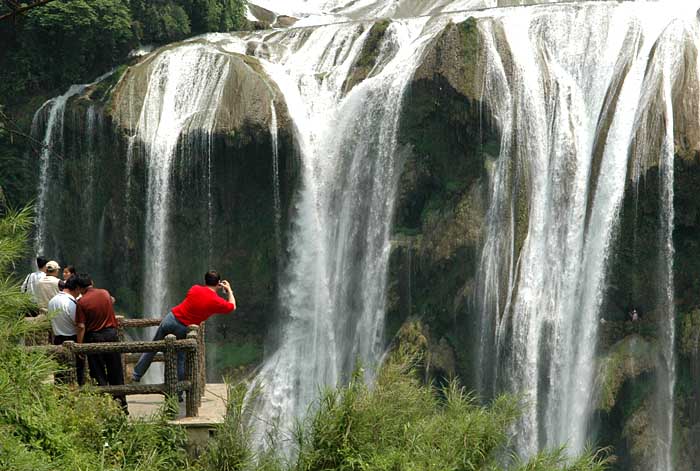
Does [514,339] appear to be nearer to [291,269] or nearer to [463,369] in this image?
[463,369]

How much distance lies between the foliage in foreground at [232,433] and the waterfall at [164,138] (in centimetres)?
1697

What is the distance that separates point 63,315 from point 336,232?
15.8 m

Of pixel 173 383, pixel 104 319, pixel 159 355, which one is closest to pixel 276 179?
pixel 159 355

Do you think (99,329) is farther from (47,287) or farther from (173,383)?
(47,287)

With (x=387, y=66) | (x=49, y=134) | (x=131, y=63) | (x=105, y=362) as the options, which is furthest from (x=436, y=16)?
(x=105, y=362)

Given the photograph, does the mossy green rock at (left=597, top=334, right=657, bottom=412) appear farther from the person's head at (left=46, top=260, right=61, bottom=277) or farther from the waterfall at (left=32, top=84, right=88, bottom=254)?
the waterfall at (left=32, top=84, right=88, bottom=254)

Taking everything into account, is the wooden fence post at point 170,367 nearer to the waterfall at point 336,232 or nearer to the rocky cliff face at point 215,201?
the waterfall at point 336,232

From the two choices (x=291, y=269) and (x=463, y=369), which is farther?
(x=291, y=269)

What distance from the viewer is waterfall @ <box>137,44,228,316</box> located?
30.5m

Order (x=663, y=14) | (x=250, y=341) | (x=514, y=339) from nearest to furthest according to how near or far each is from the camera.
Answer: (x=514, y=339) → (x=663, y=14) → (x=250, y=341)

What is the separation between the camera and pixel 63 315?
1423 centimetres

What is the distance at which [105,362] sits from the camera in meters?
14.0

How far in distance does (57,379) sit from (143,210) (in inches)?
694

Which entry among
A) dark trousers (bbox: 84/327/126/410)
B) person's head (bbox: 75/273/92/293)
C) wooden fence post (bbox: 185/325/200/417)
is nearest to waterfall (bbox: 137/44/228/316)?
person's head (bbox: 75/273/92/293)
